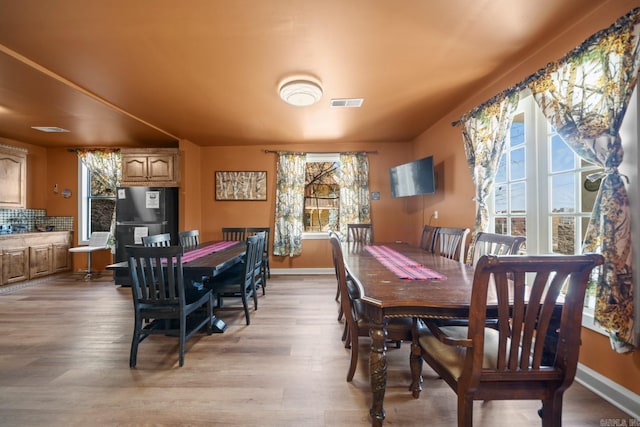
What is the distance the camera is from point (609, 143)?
58.9 inches

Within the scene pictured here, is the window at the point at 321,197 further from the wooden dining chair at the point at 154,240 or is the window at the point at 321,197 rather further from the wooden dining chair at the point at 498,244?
the wooden dining chair at the point at 498,244

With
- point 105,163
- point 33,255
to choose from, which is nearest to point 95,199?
point 105,163

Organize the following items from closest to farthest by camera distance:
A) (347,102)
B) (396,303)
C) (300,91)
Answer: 1. (396,303)
2. (300,91)
3. (347,102)

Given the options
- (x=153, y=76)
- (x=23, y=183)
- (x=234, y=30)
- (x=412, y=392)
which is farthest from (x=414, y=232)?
(x=23, y=183)

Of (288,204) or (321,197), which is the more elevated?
(321,197)

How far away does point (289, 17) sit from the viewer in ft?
5.39

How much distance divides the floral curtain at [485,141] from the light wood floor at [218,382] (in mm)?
1305

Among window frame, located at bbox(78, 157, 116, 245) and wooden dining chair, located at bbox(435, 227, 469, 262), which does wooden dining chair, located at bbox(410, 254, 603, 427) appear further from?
window frame, located at bbox(78, 157, 116, 245)

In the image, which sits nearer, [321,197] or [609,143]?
[609,143]

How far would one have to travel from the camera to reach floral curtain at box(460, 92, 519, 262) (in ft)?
7.73

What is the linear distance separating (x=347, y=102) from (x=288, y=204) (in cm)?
225

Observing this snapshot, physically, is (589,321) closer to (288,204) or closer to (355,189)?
(355,189)

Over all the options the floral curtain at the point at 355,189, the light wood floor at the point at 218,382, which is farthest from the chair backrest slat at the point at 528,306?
the floral curtain at the point at 355,189

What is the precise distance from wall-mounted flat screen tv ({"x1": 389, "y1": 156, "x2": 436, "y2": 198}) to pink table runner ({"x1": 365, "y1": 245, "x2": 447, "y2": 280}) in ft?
4.70
